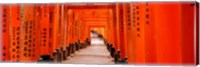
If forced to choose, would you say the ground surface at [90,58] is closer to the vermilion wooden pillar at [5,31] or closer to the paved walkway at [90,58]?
the paved walkway at [90,58]

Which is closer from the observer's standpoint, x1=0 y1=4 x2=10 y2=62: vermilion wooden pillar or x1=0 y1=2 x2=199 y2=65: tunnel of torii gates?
x1=0 y1=2 x2=199 y2=65: tunnel of torii gates

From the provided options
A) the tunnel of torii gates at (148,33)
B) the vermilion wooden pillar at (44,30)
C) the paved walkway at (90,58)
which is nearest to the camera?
the tunnel of torii gates at (148,33)

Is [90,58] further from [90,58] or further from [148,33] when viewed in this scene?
[148,33]

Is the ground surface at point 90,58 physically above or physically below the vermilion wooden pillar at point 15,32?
below

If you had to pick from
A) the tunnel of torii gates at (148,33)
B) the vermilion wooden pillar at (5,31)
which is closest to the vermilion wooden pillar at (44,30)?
the tunnel of torii gates at (148,33)

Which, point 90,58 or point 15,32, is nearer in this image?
point 15,32

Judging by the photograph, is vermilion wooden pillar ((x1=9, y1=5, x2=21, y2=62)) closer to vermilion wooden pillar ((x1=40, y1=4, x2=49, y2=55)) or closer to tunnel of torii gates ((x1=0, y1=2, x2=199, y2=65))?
tunnel of torii gates ((x1=0, y1=2, x2=199, y2=65))

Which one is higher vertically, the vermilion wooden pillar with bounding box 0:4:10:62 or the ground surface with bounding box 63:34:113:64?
the vermilion wooden pillar with bounding box 0:4:10:62

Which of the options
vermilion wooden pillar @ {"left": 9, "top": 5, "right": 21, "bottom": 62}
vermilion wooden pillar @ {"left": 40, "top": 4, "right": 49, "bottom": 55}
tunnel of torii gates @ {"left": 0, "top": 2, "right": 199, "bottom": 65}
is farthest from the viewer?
vermilion wooden pillar @ {"left": 40, "top": 4, "right": 49, "bottom": 55}

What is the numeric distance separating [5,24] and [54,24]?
1520 millimetres

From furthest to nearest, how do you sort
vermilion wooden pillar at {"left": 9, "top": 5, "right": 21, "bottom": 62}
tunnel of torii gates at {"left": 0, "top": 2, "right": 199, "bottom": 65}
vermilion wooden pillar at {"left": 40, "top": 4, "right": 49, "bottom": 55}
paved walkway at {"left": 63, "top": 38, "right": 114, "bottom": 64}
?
paved walkway at {"left": 63, "top": 38, "right": 114, "bottom": 64} < vermilion wooden pillar at {"left": 40, "top": 4, "right": 49, "bottom": 55} < vermilion wooden pillar at {"left": 9, "top": 5, "right": 21, "bottom": 62} < tunnel of torii gates at {"left": 0, "top": 2, "right": 199, "bottom": 65}

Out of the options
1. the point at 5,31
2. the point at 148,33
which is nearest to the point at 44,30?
the point at 5,31

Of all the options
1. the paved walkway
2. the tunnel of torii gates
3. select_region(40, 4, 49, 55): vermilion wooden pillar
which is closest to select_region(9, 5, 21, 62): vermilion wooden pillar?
the tunnel of torii gates

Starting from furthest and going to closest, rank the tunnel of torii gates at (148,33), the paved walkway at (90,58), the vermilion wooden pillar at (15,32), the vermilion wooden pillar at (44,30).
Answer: the paved walkway at (90,58), the vermilion wooden pillar at (44,30), the vermilion wooden pillar at (15,32), the tunnel of torii gates at (148,33)
